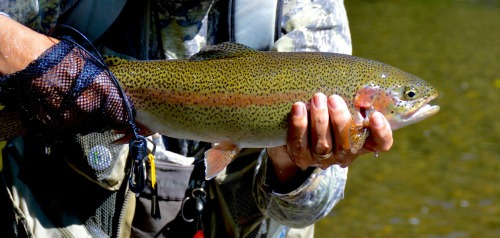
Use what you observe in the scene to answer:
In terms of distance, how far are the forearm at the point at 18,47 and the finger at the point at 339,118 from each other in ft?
2.80

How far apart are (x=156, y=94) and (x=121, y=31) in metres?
0.60

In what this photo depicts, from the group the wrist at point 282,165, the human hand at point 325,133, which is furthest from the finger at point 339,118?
the wrist at point 282,165

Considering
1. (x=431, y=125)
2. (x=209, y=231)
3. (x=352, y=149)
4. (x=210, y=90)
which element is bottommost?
(x=431, y=125)

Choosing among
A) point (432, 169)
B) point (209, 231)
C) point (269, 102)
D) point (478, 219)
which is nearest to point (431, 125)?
point (432, 169)

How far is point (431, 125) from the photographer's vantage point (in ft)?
26.5

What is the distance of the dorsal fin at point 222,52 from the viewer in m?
2.58

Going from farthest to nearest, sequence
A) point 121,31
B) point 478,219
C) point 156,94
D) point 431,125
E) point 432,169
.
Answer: point 431,125, point 432,169, point 478,219, point 121,31, point 156,94

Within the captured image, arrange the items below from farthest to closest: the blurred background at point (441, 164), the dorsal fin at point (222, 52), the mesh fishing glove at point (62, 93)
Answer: the blurred background at point (441, 164) → the dorsal fin at point (222, 52) → the mesh fishing glove at point (62, 93)

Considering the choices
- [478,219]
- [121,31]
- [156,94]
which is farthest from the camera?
[478,219]

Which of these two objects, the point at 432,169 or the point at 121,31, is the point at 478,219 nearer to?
the point at 432,169

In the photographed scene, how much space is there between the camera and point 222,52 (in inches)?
102

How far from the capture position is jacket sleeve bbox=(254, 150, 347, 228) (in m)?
2.90

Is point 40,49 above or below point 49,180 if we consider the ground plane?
above

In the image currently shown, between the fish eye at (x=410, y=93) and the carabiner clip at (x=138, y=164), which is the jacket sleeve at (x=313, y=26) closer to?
the fish eye at (x=410, y=93)
